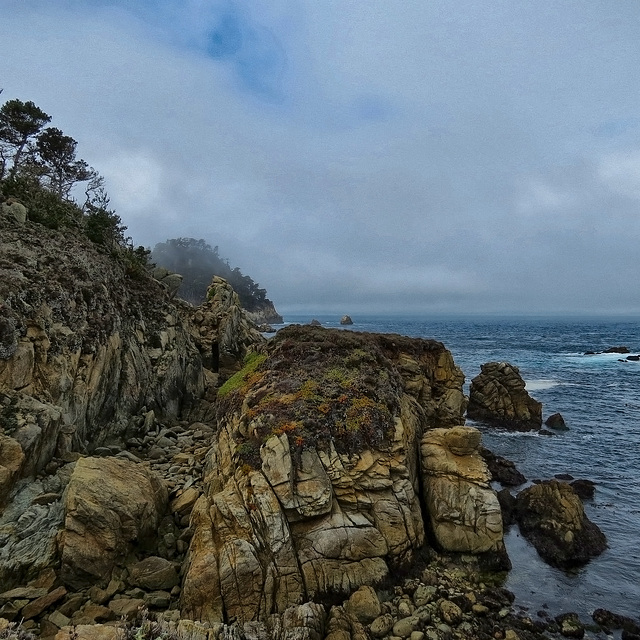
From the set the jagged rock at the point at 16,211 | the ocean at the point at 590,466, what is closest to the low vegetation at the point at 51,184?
the jagged rock at the point at 16,211

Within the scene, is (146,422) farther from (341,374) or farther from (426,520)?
(426,520)

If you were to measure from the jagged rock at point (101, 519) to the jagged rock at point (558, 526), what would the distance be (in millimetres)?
12516

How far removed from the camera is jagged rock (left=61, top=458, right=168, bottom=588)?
1021 centimetres

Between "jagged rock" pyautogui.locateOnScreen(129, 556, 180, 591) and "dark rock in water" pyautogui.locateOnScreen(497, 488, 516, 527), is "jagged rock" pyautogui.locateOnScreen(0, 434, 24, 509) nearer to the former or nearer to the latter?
"jagged rock" pyautogui.locateOnScreen(129, 556, 180, 591)

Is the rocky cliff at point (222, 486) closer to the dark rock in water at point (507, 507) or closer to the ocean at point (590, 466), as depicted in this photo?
the ocean at point (590, 466)

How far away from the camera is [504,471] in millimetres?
→ 19766

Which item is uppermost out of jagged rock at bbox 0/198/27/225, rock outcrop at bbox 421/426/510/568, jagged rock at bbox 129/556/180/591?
jagged rock at bbox 0/198/27/225

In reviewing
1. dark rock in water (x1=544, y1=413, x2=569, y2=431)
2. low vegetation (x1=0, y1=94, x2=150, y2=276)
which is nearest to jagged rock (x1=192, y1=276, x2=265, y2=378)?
low vegetation (x1=0, y1=94, x2=150, y2=276)

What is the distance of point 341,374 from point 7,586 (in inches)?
423

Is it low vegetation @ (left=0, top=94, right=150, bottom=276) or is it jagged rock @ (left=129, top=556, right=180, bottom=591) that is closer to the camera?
jagged rock @ (left=129, top=556, right=180, bottom=591)

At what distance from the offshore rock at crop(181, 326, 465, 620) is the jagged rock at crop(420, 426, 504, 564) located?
2.20 ft

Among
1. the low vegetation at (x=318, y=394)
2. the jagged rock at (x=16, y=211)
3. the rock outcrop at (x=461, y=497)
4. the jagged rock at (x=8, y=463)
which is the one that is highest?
the jagged rock at (x=16, y=211)

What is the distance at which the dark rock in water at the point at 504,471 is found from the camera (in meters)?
19.0

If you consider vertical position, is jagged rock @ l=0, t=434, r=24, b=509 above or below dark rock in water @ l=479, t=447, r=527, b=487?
above
